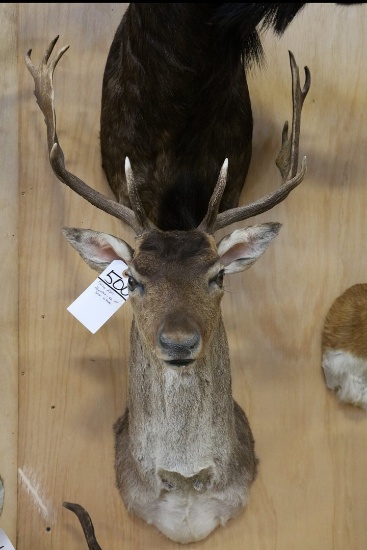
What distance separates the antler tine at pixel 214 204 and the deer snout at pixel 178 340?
246 millimetres

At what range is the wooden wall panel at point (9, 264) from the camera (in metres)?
1.79

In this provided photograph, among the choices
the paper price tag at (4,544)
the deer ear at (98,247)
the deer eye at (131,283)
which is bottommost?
the paper price tag at (4,544)

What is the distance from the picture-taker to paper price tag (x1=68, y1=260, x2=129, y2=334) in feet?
→ 5.37

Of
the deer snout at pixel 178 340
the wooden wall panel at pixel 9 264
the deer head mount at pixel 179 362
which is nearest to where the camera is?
the deer snout at pixel 178 340

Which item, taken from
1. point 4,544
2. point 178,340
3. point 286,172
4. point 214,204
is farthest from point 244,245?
point 4,544

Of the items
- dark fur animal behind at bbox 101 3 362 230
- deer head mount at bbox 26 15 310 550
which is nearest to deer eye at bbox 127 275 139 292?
deer head mount at bbox 26 15 310 550

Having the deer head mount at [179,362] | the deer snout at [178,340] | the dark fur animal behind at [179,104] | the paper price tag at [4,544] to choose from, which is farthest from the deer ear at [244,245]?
the paper price tag at [4,544]

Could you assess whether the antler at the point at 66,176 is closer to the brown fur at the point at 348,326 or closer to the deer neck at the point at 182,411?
the deer neck at the point at 182,411

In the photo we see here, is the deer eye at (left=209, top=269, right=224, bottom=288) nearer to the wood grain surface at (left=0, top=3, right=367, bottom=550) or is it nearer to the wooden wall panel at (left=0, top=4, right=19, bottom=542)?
the wood grain surface at (left=0, top=3, right=367, bottom=550)

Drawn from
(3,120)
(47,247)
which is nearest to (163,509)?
(47,247)

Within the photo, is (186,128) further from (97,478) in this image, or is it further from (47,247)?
(97,478)

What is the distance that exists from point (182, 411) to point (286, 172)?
1.92 feet

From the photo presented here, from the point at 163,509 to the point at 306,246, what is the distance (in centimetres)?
72

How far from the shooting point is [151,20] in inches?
61.6
